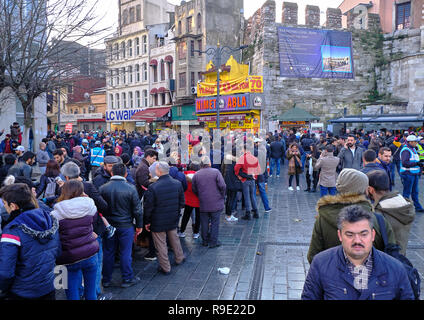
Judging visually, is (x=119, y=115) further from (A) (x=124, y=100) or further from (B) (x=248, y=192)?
(B) (x=248, y=192)

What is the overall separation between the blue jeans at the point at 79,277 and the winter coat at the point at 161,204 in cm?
149

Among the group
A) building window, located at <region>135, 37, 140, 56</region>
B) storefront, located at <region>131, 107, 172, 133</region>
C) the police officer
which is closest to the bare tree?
the police officer

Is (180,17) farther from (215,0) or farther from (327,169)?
(327,169)

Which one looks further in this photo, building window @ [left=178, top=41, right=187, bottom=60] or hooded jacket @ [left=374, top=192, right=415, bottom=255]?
building window @ [left=178, top=41, right=187, bottom=60]

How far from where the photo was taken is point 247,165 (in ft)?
27.8

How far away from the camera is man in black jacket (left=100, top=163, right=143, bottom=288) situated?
15.9 ft

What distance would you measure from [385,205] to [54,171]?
4.76m

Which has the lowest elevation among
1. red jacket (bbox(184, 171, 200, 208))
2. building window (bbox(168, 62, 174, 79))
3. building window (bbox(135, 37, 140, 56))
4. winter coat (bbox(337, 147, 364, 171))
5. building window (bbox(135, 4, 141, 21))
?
red jacket (bbox(184, 171, 200, 208))

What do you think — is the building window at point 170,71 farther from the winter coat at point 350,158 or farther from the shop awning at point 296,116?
the winter coat at point 350,158

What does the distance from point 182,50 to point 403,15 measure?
19.1 m

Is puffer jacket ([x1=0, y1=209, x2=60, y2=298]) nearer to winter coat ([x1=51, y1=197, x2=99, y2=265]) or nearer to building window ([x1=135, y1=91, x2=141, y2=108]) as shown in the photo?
winter coat ([x1=51, y1=197, x2=99, y2=265])

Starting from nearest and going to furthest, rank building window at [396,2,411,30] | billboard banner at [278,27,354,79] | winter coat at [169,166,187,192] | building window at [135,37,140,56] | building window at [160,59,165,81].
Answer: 1. winter coat at [169,166,187,192]
2. billboard banner at [278,27,354,79]
3. building window at [396,2,411,30]
4. building window at [160,59,165,81]
5. building window at [135,37,140,56]

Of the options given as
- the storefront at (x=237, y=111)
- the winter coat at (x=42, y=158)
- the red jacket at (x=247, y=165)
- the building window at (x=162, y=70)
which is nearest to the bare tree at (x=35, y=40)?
the winter coat at (x=42, y=158)

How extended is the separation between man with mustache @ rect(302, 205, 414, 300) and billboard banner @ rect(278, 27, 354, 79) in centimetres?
2331
